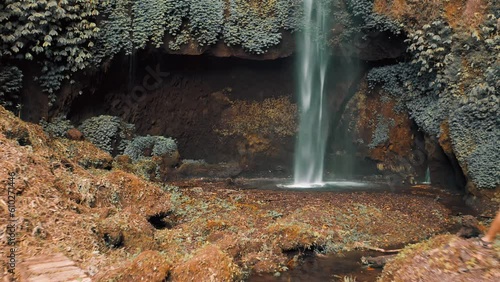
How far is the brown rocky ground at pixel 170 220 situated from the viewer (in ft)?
16.6

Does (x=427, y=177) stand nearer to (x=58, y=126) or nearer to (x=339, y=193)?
(x=339, y=193)

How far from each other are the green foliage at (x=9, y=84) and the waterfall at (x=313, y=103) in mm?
9543

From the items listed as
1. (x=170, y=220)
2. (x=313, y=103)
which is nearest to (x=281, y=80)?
(x=313, y=103)

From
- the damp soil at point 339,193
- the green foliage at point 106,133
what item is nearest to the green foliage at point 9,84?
the green foliage at point 106,133

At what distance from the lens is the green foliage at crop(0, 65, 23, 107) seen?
12211 mm

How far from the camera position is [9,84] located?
12305mm

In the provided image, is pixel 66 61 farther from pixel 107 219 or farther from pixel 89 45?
pixel 107 219

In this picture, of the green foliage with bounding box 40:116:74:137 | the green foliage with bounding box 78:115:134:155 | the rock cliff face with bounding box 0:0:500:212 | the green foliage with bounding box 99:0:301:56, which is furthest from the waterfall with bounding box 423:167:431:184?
the green foliage with bounding box 40:116:74:137

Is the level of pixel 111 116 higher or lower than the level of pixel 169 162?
higher

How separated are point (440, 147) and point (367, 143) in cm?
347

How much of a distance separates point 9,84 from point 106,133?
10.6ft

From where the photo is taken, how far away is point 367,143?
16844 mm

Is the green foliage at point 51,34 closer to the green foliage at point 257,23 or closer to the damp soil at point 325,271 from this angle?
the green foliage at point 257,23

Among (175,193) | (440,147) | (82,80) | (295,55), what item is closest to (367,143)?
(440,147)
